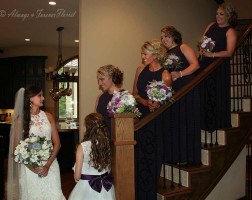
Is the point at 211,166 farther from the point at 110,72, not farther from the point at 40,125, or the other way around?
the point at 40,125

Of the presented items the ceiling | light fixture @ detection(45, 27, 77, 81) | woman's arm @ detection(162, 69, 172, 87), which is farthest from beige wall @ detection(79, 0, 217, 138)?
light fixture @ detection(45, 27, 77, 81)

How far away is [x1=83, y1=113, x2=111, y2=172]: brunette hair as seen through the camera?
2.79m

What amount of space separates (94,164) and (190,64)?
1.72 metres

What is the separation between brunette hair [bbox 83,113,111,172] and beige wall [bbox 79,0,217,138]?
8.26 ft

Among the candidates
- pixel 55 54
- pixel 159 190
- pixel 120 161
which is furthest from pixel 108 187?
pixel 55 54

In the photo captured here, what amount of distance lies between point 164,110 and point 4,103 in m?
9.60

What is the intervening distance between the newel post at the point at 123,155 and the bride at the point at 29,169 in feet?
2.78

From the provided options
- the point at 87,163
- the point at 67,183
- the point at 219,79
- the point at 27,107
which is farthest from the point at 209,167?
the point at 67,183

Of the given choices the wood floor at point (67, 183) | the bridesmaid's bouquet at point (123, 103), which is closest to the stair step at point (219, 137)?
the bridesmaid's bouquet at point (123, 103)

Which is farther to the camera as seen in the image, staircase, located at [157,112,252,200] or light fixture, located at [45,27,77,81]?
light fixture, located at [45,27,77,81]

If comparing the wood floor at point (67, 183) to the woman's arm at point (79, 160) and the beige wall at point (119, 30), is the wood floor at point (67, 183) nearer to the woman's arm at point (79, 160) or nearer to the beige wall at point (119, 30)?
the beige wall at point (119, 30)

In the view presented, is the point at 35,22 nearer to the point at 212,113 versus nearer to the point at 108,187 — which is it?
the point at 212,113

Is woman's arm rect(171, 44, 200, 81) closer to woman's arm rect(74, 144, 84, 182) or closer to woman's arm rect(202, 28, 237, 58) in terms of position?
woman's arm rect(202, 28, 237, 58)

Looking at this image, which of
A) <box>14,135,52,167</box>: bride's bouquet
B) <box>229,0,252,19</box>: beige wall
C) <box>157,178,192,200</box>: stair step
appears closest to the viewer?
<box>14,135,52,167</box>: bride's bouquet
